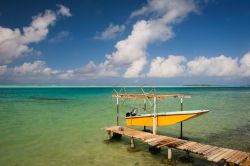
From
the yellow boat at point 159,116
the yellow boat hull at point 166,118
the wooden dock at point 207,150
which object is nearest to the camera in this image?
the wooden dock at point 207,150

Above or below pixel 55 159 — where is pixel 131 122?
above

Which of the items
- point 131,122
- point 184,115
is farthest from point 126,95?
point 184,115

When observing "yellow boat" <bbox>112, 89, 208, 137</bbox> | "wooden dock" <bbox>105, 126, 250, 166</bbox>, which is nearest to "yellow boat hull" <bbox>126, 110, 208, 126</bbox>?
"yellow boat" <bbox>112, 89, 208, 137</bbox>

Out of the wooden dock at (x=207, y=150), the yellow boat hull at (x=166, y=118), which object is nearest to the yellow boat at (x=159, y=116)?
the yellow boat hull at (x=166, y=118)

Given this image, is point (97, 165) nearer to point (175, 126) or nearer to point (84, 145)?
point (84, 145)

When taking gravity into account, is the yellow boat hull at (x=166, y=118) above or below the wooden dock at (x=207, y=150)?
above

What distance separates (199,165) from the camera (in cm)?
1119

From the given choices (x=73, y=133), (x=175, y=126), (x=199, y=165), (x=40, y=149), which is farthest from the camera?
(x=175, y=126)

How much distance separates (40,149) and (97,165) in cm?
458

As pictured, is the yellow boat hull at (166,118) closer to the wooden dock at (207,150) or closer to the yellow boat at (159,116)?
the yellow boat at (159,116)

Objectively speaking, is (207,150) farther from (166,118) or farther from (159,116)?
(159,116)

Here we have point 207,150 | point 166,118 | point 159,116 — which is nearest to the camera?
point 207,150

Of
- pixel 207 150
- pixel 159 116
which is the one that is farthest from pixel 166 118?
pixel 207 150

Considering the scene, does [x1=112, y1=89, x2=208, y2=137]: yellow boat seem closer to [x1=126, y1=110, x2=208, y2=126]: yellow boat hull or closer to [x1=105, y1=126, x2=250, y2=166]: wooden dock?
[x1=126, y1=110, x2=208, y2=126]: yellow boat hull
